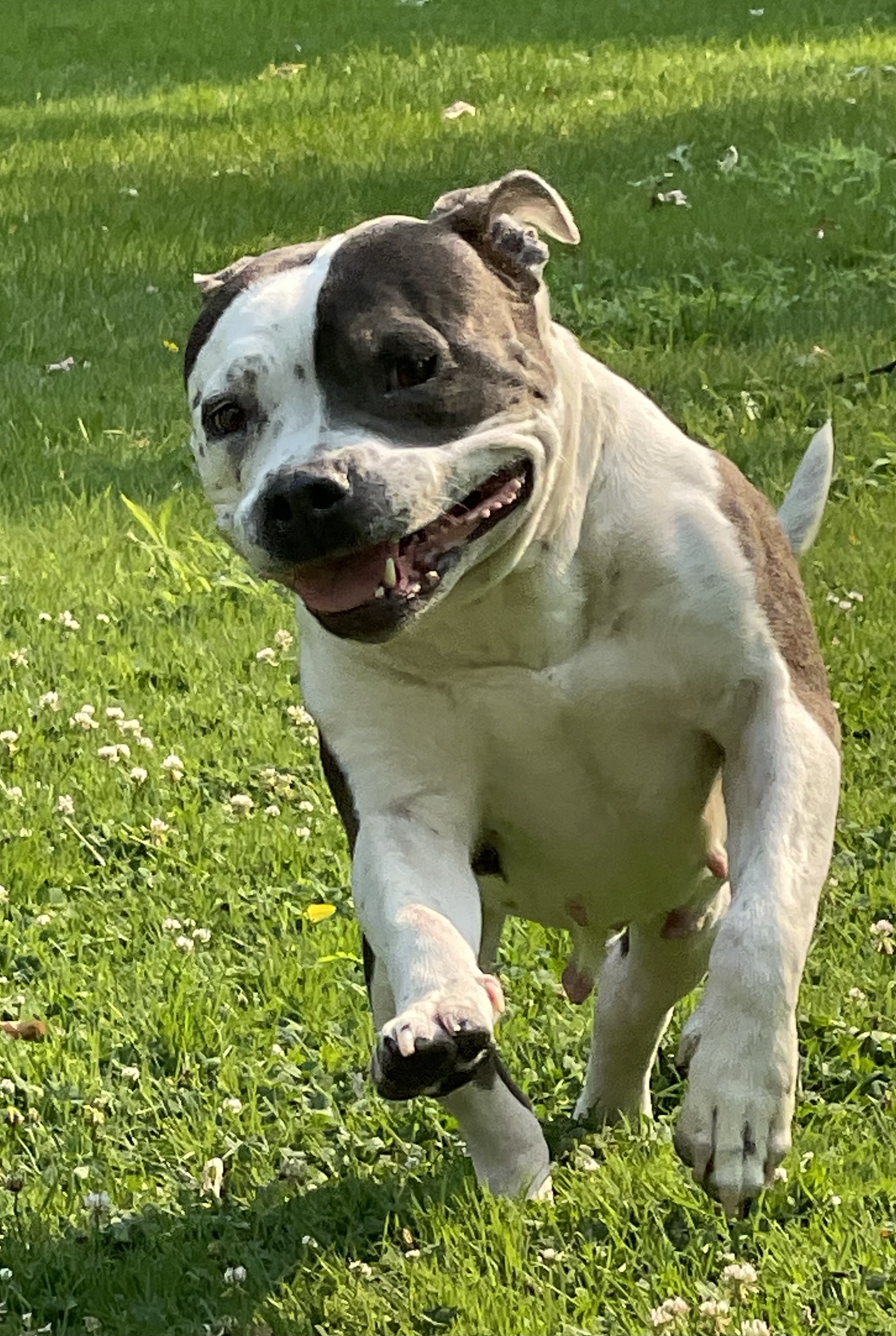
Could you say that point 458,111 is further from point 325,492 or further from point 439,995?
point 439,995

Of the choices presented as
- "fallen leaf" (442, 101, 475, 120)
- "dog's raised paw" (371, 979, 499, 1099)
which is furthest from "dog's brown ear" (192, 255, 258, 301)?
"fallen leaf" (442, 101, 475, 120)

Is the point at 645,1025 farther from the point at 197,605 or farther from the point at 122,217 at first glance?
the point at 122,217

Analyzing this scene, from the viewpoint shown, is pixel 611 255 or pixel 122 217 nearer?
pixel 611 255

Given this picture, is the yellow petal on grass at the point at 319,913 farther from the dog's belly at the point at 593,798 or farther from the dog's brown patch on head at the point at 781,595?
the dog's brown patch on head at the point at 781,595

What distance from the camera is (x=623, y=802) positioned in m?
3.78

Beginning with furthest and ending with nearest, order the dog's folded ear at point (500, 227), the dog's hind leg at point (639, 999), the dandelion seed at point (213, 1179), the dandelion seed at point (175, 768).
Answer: the dandelion seed at point (175, 768)
the dog's hind leg at point (639, 999)
the dandelion seed at point (213, 1179)
the dog's folded ear at point (500, 227)

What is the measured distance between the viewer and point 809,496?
15.0ft

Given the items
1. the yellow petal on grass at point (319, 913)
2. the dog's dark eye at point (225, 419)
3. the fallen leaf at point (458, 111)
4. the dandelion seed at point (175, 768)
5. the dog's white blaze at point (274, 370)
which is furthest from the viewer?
the fallen leaf at point (458, 111)

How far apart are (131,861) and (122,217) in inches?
273

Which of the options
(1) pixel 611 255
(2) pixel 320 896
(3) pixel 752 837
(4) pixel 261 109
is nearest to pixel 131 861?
(2) pixel 320 896

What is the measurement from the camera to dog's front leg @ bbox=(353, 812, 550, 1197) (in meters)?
3.16

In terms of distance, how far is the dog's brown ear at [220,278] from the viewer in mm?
3826

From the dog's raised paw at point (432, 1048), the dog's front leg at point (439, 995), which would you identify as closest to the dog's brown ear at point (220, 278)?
the dog's front leg at point (439, 995)

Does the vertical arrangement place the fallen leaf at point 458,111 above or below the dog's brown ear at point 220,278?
below
